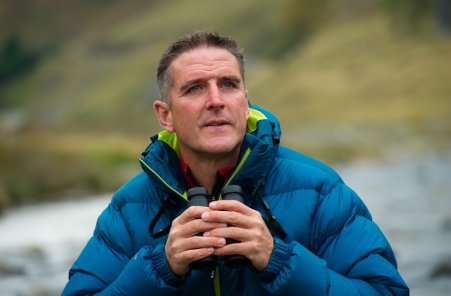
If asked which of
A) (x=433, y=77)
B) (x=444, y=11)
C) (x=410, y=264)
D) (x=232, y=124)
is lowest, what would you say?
(x=232, y=124)

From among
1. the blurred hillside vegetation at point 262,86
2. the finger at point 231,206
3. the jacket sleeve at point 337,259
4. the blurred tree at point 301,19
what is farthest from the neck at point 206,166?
the blurred tree at point 301,19

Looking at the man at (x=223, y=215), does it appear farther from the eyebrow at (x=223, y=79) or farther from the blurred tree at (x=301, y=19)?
the blurred tree at (x=301, y=19)

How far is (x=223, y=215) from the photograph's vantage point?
12.8ft

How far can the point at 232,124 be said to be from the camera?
455 centimetres

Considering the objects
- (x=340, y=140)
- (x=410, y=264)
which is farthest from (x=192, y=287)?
(x=340, y=140)

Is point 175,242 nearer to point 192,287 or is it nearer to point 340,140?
point 192,287

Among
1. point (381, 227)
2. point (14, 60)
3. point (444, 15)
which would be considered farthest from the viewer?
point (14, 60)

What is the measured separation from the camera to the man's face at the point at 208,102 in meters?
4.55

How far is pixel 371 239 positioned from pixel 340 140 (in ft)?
138

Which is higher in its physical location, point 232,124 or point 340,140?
point 340,140

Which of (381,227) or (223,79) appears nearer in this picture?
(223,79)

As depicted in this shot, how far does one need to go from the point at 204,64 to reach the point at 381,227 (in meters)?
13.9

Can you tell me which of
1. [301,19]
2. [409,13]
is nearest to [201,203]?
[409,13]

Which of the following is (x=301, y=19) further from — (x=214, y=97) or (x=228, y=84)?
(x=214, y=97)
